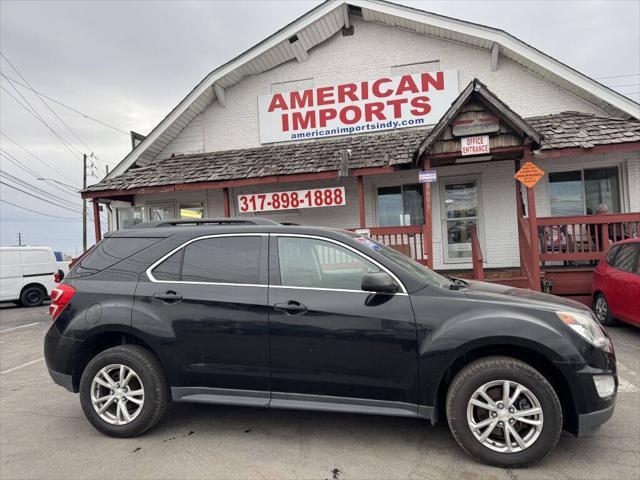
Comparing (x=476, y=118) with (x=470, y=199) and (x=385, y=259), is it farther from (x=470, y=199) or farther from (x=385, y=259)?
(x=385, y=259)

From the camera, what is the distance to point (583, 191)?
10.1 metres

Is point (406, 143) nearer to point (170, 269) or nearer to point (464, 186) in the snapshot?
point (464, 186)

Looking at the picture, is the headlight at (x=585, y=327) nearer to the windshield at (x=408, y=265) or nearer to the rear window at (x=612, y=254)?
the windshield at (x=408, y=265)

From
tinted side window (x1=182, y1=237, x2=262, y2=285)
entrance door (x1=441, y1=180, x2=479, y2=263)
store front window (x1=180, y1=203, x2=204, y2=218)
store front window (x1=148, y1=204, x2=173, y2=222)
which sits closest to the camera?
tinted side window (x1=182, y1=237, x2=262, y2=285)

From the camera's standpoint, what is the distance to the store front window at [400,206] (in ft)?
35.8

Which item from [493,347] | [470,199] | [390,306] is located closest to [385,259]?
[390,306]

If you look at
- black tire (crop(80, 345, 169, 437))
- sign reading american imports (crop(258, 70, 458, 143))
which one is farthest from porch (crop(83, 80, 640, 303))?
black tire (crop(80, 345, 169, 437))

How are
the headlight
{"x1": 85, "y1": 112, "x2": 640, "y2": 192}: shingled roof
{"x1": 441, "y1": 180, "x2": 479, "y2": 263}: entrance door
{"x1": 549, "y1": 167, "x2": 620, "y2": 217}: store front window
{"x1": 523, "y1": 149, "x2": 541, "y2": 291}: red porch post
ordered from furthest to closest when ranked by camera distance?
{"x1": 441, "y1": 180, "x2": 479, "y2": 263}: entrance door → {"x1": 549, "y1": 167, "x2": 620, "y2": 217}: store front window → {"x1": 85, "y1": 112, "x2": 640, "y2": 192}: shingled roof → {"x1": 523, "y1": 149, "x2": 541, "y2": 291}: red porch post → the headlight

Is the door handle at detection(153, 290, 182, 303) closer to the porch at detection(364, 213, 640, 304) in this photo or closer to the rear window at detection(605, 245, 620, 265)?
the porch at detection(364, 213, 640, 304)

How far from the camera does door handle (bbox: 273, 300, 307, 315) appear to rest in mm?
3279

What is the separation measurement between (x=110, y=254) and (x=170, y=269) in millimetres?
668

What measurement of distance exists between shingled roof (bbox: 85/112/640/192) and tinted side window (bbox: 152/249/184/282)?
244 inches

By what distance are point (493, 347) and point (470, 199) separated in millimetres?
8118

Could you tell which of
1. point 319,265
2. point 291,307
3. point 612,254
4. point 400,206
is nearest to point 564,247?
point 612,254
